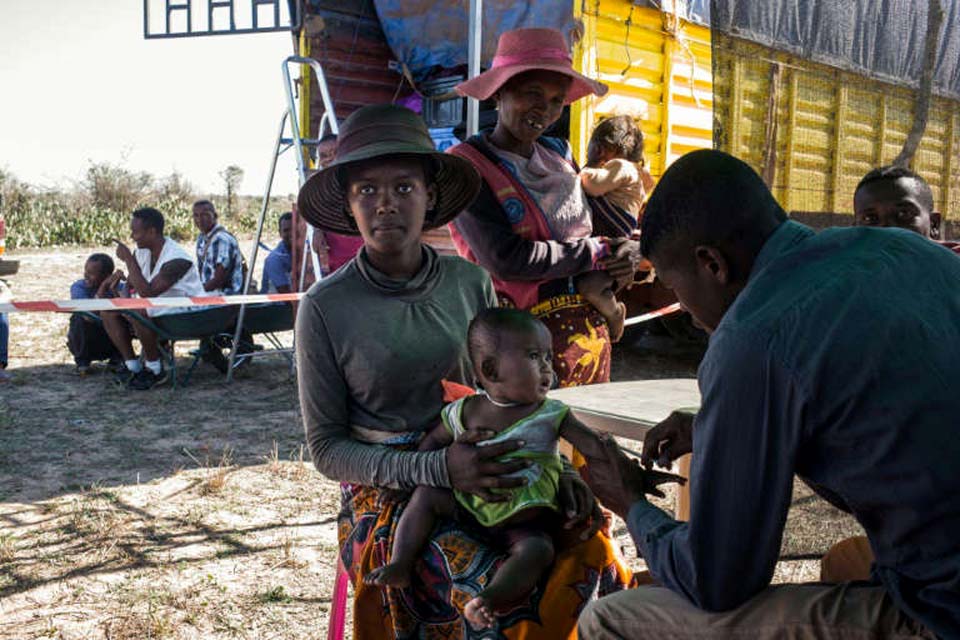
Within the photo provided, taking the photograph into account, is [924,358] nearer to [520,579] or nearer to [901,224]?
[520,579]

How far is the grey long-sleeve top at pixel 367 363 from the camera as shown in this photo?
2037 mm

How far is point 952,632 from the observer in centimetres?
127

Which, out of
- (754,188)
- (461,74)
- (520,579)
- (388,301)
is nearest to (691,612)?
(520,579)

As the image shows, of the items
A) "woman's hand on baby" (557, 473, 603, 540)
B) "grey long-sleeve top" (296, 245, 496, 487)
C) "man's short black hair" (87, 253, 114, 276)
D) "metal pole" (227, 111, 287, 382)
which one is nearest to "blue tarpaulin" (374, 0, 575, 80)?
"metal pole" (227, 111, 287, 382)

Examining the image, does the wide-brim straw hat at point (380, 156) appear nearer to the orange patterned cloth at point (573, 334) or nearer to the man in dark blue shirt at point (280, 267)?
the orange patterned cloth at point (573, 334)

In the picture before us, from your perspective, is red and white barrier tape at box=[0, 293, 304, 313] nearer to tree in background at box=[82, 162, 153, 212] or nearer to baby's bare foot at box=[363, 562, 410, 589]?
baby's bare foot at box=[363, 562, 410, 589]

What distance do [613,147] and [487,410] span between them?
2119 millimetres

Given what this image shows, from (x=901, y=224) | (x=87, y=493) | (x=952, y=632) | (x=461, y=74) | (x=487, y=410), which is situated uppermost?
(x=461, y=74)

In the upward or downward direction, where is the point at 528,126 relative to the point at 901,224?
upward

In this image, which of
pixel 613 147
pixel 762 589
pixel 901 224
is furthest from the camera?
pixel 613 147

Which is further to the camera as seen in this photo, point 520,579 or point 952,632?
point 520,579

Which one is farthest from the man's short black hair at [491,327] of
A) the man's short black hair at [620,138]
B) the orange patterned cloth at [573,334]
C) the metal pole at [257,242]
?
the metal pole at [257,242]

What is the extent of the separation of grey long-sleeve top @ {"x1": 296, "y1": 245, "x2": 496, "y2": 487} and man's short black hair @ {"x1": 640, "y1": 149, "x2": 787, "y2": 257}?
769mm

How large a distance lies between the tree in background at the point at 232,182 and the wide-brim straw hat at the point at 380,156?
27.2 metres
